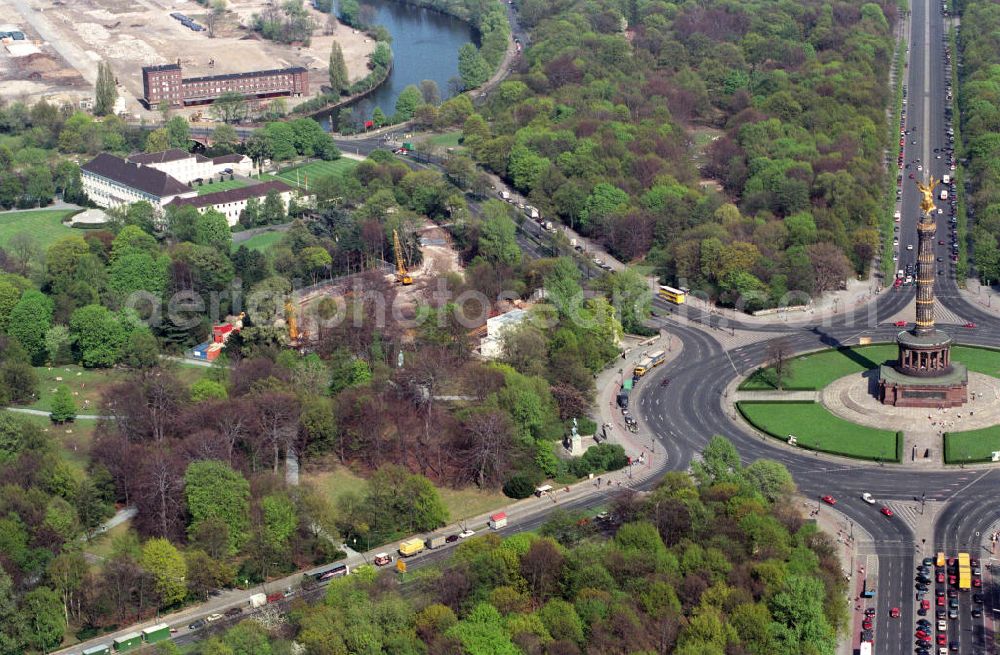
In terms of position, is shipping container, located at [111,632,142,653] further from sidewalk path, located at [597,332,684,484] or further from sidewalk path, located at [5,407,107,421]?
sidewalk path, located at [597,332,684,484]

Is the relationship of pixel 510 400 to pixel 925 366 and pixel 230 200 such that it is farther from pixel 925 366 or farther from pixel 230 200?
pixel 230 200

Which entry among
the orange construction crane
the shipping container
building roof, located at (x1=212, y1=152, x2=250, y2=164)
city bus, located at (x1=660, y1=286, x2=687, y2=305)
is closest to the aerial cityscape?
the orange construction crane

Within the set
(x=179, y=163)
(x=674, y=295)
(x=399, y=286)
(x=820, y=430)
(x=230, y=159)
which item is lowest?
(x=230, y=159)

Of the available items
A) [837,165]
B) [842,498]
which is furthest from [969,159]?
[842,498]

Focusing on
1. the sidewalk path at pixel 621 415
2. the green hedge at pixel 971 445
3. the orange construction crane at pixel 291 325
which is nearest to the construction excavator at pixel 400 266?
the orange construction crane at pixel 291 325

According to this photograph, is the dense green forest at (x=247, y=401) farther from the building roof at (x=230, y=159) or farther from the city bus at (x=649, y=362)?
the building roof at (x=230, y=159)

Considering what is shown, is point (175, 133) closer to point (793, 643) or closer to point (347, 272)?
point (347, 272)

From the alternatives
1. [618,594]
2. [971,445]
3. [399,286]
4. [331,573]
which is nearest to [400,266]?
[399,286]
